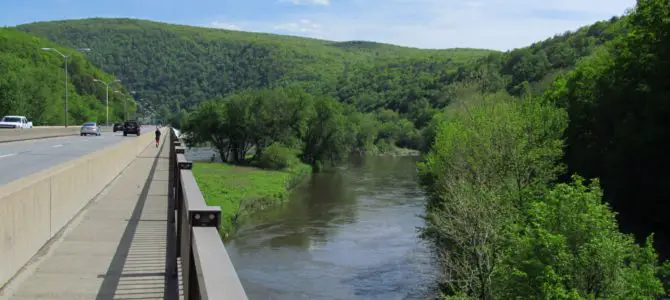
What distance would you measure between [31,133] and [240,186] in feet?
59.4

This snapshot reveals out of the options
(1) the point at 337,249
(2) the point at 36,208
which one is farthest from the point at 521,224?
(2) the point at 36,208

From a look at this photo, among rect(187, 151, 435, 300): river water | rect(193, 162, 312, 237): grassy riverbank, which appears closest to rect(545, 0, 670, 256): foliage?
rect(187, 151, 435, 300): river water

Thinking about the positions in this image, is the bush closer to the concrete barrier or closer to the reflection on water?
the reflection on water

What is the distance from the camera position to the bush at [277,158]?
80.1 meters

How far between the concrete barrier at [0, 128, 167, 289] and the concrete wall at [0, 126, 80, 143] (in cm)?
3120

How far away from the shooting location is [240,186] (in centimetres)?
5909

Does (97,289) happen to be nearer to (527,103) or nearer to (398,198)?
(527,103)

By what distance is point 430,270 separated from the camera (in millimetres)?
30781

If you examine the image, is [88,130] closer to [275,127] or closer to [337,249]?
[337,249]

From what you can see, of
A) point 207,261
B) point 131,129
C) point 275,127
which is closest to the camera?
point 207,261

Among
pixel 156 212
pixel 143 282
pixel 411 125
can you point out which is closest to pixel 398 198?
pixel 156 212

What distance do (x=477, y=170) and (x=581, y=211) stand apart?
36.5 feet

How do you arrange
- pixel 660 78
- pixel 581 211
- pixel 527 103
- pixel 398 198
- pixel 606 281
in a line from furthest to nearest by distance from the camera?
pixel 398 198, pixel 527 103, pixel 660 78, pixel 581 211, pixel 606 281

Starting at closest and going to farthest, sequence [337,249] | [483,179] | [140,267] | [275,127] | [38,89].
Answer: [140,267] → [483,179] → [337,249] → [275,127] → [38,89]
